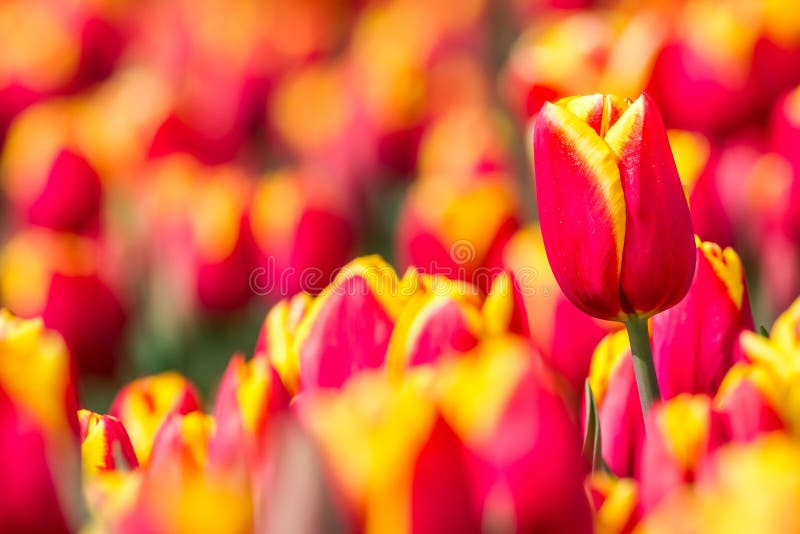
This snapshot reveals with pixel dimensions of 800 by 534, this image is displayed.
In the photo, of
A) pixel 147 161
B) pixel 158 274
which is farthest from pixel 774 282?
pixel 147 161

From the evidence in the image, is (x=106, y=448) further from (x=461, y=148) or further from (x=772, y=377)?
(x=461, y=148)

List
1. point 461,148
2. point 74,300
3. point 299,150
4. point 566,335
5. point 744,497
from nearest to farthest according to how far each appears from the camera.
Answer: point 744,497, point 566,335, point 74,300, point 461,148, point 299,150

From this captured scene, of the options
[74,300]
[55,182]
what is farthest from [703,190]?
[55,182]

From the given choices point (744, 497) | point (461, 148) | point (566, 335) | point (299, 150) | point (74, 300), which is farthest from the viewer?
point (299, 150)

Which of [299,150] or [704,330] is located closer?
[704,330]

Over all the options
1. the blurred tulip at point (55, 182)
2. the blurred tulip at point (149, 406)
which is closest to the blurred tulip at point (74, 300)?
the blurred tulip at point (55, 182)

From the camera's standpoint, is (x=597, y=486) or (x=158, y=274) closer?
(x=597, y=486)

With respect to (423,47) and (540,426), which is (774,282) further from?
(423,47)
